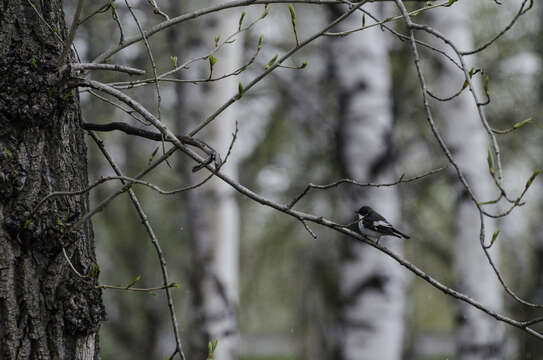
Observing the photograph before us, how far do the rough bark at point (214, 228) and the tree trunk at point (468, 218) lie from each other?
1.96 m

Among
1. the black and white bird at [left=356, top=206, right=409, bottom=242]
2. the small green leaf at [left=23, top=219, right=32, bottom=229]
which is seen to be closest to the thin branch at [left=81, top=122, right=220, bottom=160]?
the small green leaf at [left=23, top=219, right=32, bottom=229]

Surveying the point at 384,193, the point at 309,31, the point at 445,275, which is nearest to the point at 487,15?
the point at 309,31

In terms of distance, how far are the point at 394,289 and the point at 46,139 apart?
302 centimetres

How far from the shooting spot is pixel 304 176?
1032 centimetres

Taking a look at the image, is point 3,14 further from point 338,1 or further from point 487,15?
point 487,15

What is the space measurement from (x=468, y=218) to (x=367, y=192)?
4.42ft

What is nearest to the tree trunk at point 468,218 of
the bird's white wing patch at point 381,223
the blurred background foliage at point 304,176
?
the blurred background foliage at point 304,176

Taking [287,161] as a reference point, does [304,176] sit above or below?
below

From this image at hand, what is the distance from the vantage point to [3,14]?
1.75 m

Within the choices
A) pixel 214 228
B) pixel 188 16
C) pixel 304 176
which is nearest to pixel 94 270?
pixel 188 16

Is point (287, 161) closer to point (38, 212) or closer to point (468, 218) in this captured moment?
point (468, 218)

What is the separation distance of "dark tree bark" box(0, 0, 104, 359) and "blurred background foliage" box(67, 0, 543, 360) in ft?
14.9

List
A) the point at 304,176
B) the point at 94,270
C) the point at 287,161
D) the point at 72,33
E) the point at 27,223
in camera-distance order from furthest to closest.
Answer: the point at 287,161 < the point at 304,176 < the point at 94,270 < the point at 27,223 < the point at 72,33

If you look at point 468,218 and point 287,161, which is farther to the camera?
point 287,161
